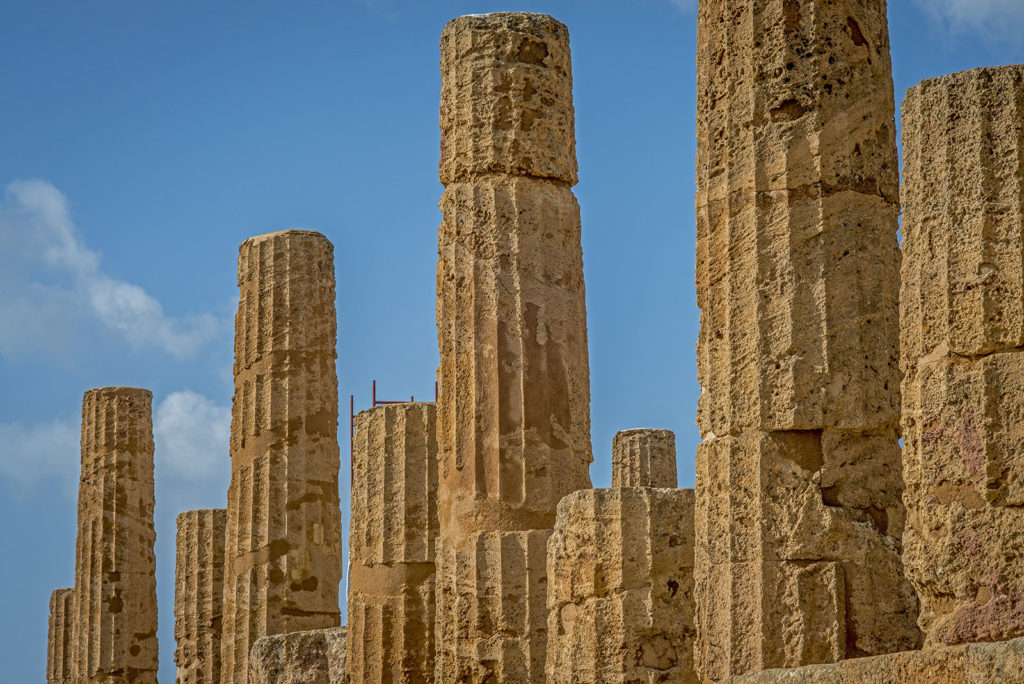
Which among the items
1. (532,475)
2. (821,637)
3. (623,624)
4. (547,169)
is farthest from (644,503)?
(547,169)

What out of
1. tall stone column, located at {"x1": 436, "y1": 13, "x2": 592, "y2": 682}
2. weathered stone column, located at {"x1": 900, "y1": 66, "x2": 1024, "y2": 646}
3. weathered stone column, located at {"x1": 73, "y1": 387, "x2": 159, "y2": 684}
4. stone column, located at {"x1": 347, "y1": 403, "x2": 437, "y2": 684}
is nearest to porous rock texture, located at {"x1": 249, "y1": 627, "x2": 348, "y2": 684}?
stone column, located at {"x1": 347, "y1": 403, "x2": 437, "y2": 684}

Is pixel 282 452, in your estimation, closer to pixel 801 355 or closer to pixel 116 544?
pixel 116 544

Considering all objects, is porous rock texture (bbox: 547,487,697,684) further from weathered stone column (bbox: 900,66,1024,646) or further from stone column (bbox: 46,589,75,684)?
stone column (bbox: 46,589,75,684)

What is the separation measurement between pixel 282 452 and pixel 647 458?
4.68 meters

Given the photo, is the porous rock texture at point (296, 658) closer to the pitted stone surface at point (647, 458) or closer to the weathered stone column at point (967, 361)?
the pitted stone surface at point (647, 458)

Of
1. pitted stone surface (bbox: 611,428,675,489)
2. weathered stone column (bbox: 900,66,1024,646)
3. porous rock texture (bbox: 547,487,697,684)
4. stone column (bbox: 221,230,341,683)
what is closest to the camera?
weathered stone column (bbox: 900,66,1024,646)

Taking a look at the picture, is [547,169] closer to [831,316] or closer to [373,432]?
[373,432]

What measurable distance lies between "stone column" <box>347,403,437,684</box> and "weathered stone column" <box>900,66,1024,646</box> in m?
8.12

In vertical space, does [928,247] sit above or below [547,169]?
below

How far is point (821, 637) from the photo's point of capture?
33.0ft

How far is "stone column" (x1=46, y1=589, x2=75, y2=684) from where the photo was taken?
28659mm

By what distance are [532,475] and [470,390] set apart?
2.71 feet

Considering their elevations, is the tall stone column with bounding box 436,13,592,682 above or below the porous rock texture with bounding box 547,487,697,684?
above

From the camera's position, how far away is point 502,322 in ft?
48.3
